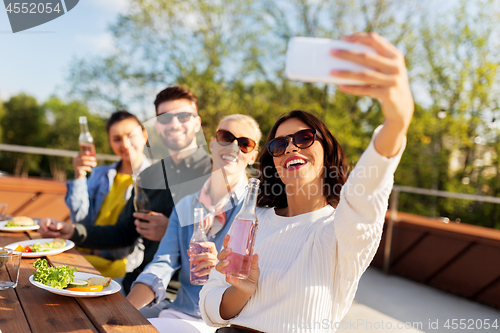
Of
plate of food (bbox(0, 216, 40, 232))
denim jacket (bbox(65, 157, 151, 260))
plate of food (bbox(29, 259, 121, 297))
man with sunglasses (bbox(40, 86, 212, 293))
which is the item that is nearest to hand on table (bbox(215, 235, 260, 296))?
plate of food (bbox(29, 259, 121, 297))

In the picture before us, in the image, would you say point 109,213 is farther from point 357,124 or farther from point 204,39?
point 204,39

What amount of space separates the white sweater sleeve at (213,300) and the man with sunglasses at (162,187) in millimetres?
771

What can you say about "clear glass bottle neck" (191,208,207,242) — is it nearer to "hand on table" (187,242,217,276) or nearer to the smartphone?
"hand on table" (187,242,217,276)

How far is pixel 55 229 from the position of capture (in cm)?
222

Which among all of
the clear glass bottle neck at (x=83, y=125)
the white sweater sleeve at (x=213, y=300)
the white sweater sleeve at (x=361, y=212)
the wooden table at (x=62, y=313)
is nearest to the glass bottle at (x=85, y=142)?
the clear glass bottle neck at (x=83, y=125)

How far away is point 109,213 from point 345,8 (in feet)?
44.4

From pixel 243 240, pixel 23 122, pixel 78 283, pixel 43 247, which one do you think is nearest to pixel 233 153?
pixel 243 240

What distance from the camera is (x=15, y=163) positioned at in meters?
21.2

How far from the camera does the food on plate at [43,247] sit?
1.85 meters

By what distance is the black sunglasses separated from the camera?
7.96 feet

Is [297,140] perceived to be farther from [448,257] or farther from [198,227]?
[448,257]

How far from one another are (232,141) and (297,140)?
2.17 ft

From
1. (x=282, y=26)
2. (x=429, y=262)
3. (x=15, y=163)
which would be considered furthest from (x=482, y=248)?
(x=15, y=163)

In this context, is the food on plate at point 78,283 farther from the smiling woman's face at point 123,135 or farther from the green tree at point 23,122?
the green tree at point 23,122
